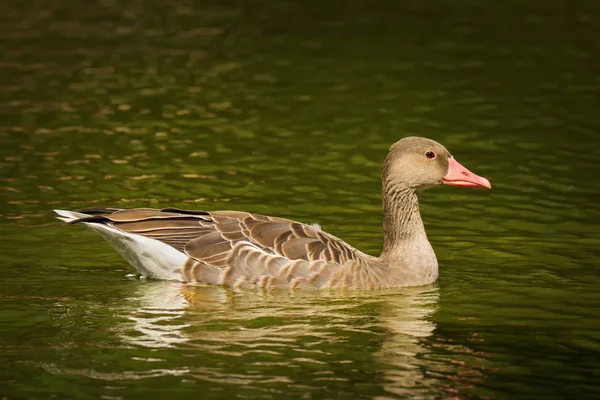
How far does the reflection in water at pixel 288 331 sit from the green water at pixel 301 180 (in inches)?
1.6

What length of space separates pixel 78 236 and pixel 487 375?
810 centimetres

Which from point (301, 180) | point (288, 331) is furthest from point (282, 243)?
point (301, 180)

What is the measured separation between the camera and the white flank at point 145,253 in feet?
53.8

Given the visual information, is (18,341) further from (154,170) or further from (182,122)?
(182,122)

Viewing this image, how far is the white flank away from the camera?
1639 cm

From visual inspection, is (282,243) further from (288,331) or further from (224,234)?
(288,331)

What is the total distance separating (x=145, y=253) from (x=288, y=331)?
2.77 metres

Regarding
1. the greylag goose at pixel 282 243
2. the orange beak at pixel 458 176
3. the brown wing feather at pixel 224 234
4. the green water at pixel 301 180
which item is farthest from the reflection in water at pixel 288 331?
the orange beak at pixel 458 176

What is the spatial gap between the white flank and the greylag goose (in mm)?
13

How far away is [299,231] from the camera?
16.6 m

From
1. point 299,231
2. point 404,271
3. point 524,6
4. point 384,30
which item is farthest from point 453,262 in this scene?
point 524,6

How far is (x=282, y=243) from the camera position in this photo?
54.0ft

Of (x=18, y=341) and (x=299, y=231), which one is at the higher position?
(x=299, y=231)

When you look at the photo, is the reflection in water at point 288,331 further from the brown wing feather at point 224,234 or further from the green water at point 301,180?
the brown wing feather at point 224,234
